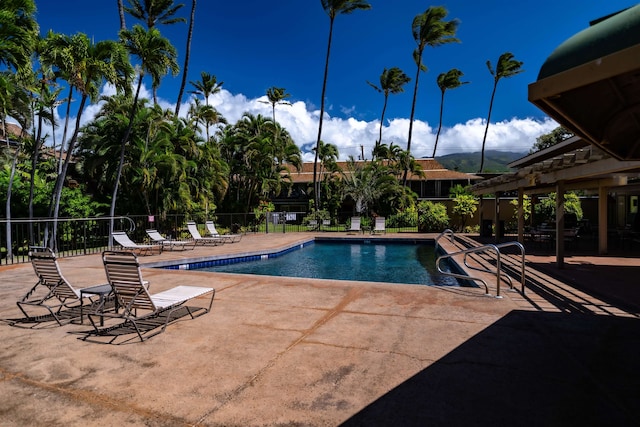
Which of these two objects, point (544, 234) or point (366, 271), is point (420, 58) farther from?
point (366, 271)

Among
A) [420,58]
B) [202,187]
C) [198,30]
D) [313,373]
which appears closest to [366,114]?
[420,58]

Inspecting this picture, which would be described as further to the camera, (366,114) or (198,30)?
(366,114)

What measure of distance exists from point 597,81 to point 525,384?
243 cm

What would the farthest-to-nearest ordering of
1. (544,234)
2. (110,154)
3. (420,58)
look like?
1. (420,58)
2. (110,154)
3. (544,234)

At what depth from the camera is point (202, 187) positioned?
19.7 meters

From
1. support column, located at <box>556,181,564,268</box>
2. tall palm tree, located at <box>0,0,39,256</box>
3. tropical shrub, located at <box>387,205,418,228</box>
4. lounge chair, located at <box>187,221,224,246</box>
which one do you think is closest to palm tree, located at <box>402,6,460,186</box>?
tropical shrub, located at <box>387,205,418,228</box>

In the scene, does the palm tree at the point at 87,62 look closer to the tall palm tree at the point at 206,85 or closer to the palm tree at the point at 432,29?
the palm tree at the point at 432,29

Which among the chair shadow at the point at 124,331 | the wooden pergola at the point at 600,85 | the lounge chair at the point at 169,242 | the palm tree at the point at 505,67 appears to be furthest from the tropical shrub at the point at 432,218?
the palm tree at the point at 505,67

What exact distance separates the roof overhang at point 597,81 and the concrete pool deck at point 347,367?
2.03 meters

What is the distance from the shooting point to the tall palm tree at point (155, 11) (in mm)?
23141

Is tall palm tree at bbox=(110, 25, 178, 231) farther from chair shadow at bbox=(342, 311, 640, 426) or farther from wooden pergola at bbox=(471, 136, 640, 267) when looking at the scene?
chair shadow at bbox=(342, 311, 640, 426)

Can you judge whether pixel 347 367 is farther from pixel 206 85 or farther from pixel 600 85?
pixel 206 85

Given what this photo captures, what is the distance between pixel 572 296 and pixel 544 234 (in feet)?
27.1

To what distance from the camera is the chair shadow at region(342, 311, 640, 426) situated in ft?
8.43
